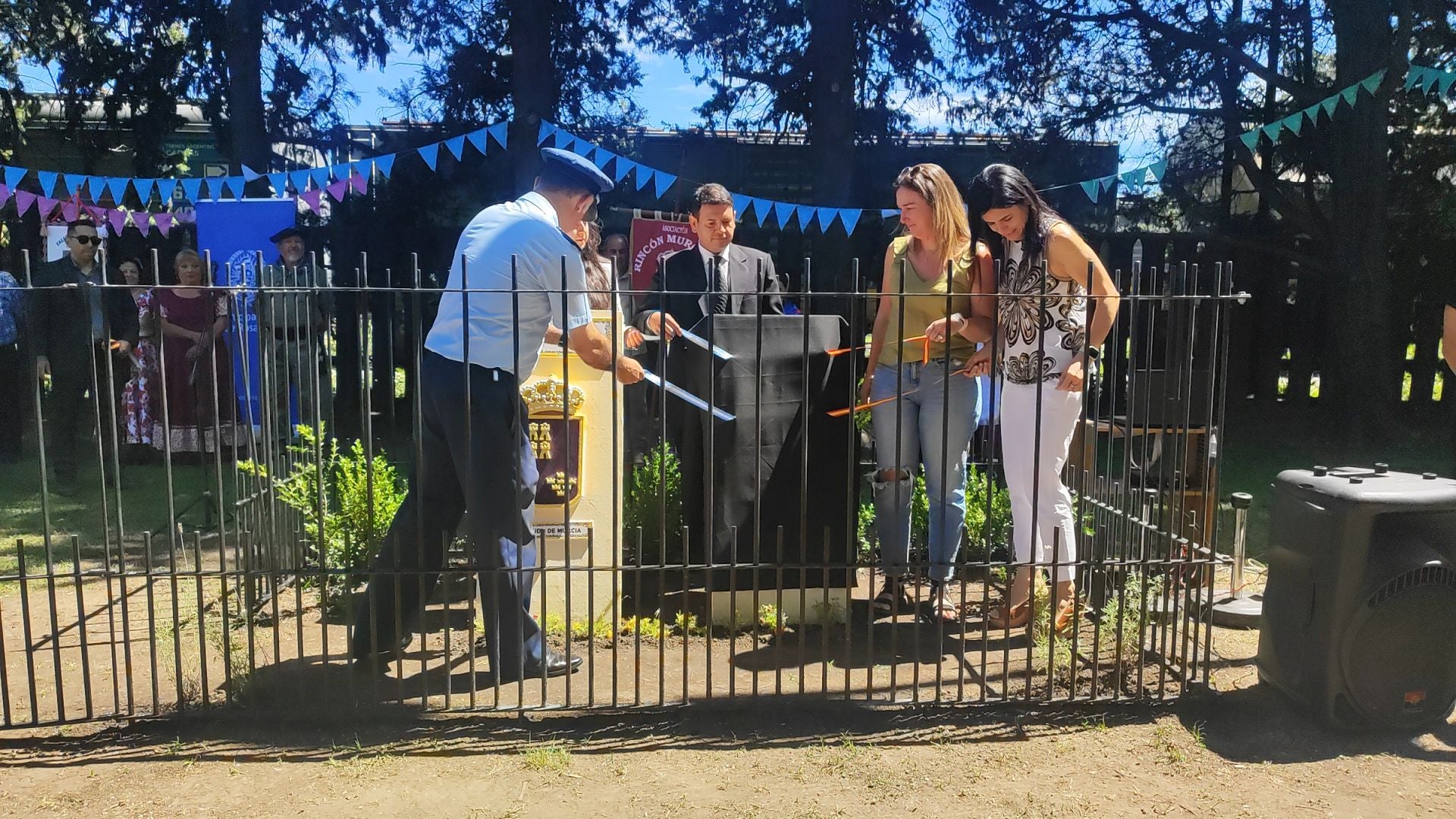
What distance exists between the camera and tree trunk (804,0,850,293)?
10.6 meters

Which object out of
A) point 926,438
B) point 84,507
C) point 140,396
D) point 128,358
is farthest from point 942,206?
point 128,358

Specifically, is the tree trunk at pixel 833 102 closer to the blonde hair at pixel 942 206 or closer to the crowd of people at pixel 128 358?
the crowd of people at pixel 128 358

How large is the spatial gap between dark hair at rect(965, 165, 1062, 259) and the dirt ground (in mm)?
1732

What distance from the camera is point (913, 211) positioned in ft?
13.6

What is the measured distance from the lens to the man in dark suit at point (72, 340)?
24.9 feet

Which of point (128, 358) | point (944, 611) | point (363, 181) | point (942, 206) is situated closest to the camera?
point (942, 206)

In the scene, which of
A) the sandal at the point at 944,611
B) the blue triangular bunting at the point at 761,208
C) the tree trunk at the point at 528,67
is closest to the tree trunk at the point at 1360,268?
the blue triangular bunting at the point at 761,208

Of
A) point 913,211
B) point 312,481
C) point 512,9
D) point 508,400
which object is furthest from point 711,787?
point 512,9

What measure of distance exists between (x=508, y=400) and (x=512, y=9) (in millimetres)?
8519

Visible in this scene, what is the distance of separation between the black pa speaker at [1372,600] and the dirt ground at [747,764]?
0.15 meters

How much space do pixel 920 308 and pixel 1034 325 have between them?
496 millimetres

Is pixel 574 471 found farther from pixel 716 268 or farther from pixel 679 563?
pixel 716 268

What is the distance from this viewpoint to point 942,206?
13.6 ft

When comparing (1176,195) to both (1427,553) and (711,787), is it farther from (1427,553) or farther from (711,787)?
(711,787)
